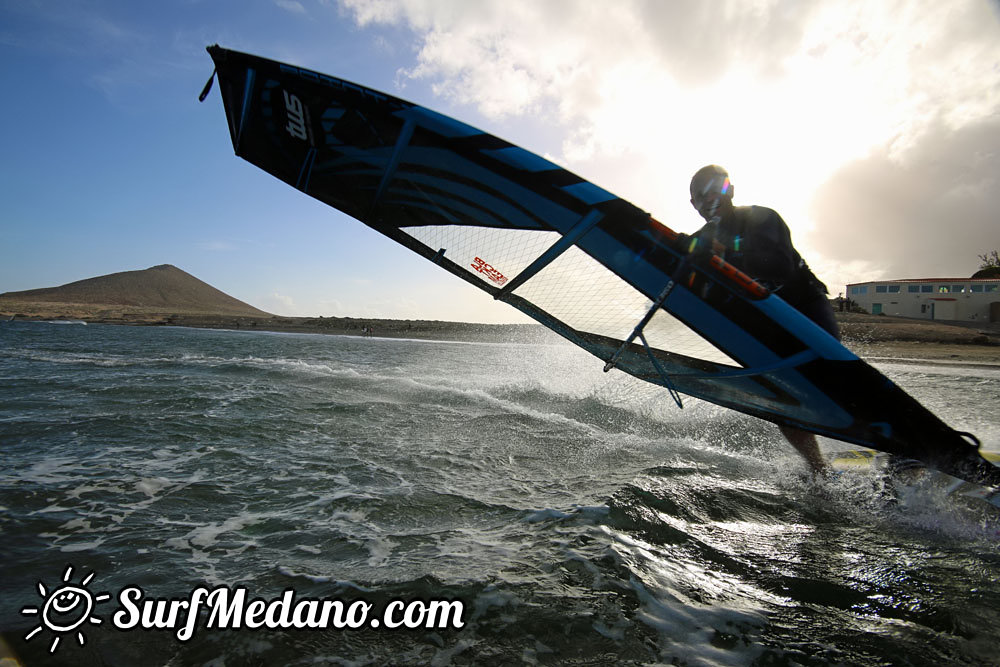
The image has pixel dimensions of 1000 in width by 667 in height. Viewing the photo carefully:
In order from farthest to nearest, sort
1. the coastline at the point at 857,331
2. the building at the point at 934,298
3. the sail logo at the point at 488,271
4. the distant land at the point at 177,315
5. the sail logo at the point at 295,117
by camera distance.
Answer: the distant land at the point at 177,315 → the building at the point at 934,298 → the coastline at the point at 857,331 → the sail logo at the point at 488,271 → the sail logo at the point at 295,117

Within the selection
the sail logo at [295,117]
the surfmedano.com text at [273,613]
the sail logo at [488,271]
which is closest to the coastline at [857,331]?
the sail logo at [488,271]

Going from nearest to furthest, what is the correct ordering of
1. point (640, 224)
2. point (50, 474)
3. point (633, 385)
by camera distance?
point (640, 224) < point (50, 474) < point (633, 385)

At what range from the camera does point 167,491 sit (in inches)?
131

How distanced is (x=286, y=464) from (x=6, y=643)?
2.45 m

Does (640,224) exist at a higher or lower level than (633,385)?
higher

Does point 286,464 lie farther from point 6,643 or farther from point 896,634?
point 896,634

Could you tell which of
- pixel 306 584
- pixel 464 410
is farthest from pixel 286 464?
pixel 464 410

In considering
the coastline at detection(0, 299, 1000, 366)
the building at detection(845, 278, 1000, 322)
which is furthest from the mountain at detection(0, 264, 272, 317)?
the building at detection(845, 278, 1000, 322)

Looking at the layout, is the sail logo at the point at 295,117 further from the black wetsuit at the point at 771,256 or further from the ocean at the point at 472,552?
the black wetsuit at the point at 771,256

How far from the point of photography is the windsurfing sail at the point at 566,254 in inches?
114

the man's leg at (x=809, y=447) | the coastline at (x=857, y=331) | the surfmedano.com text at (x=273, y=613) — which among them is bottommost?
the surfmedano.com text at (x=273, y=613)

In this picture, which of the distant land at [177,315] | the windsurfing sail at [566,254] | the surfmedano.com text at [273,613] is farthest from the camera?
the distant land at [177,315]

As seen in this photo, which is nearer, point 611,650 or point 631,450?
point 611,650

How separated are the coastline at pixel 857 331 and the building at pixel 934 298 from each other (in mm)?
4600
